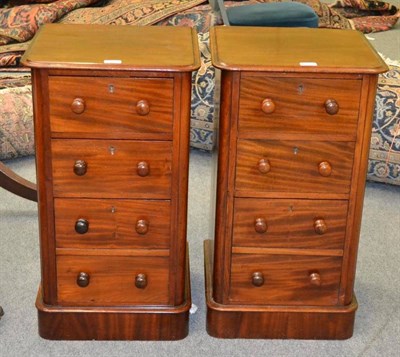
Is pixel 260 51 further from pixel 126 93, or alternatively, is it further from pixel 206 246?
pixel 206 246

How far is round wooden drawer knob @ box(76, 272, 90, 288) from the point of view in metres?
2.11

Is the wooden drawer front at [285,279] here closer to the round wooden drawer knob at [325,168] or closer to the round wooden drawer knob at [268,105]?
the round wooden drawer knob at [325,168]

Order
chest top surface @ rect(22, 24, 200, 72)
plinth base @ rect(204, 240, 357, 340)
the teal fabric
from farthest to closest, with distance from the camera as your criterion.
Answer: the teal fabric
plinth base @ rect(204, 240, 357, 340)
chest top surface @ rect(22, 24, 200, 72)

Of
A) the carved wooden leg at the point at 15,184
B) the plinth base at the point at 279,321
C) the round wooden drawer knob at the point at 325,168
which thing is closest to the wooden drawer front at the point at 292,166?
the round wooden drawer knob at the point at 325,168

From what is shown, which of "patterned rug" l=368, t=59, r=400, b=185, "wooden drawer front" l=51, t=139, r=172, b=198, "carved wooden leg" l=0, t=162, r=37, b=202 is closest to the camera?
"wooden drawer front" l=51, t=139, r=172, b=198

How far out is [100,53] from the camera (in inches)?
76.2

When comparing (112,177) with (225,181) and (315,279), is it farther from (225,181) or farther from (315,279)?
(315,279)

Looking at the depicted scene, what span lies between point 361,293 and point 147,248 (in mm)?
758

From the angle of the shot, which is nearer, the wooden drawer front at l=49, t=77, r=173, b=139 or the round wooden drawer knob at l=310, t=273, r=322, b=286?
the wooden drawer front at l=49, t=77, r=173, b=139

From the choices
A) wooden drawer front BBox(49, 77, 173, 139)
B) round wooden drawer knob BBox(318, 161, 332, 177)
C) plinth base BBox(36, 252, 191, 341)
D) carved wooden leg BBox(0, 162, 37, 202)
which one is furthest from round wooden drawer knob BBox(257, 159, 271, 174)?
carved wooden leg BBox(0, 162, 37, 202)

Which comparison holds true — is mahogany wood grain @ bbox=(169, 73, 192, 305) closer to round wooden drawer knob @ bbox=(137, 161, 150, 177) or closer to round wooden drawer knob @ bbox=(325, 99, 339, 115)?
round wooden drawer knob @ bbox=(137, 161, 150, 177)

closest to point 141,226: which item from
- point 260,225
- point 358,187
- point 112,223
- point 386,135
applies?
point 112,223

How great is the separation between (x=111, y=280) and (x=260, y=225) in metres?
0.42

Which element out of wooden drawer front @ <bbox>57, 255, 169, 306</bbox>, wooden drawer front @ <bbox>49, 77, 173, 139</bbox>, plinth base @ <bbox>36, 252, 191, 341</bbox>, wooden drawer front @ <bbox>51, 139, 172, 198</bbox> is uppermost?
wooden drawer front @ <bbox>49, 77, 173, 139</bbox>
